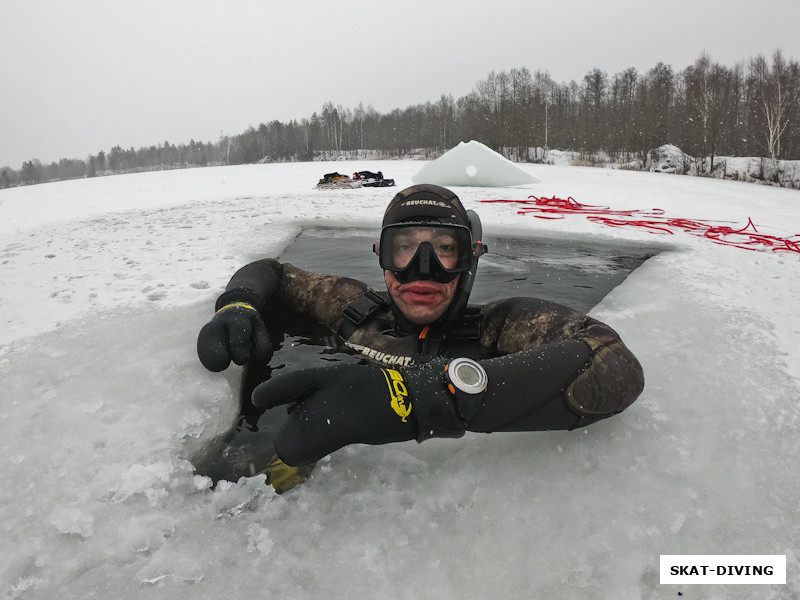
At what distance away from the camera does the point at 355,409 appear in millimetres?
1256

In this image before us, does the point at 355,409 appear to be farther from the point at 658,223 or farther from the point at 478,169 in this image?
the point at 478,169

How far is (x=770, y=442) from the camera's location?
152cm

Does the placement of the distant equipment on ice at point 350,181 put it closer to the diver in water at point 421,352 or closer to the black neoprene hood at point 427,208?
the diver in water at point 421,352

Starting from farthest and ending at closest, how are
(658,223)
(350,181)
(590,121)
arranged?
(590,121) < (350,181) < (658,223)

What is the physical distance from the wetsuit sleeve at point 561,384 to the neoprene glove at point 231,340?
1.07 m

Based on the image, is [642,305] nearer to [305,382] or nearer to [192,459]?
[305,382]

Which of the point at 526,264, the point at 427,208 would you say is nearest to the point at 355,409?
the point at 427,208

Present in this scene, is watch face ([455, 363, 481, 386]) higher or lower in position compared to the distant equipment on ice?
lower

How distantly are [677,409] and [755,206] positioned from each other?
8.31m

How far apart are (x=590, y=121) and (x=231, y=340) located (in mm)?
39568

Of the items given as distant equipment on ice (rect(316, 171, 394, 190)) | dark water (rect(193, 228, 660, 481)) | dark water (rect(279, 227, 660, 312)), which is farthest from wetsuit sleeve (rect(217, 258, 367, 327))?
distant equipment on ice (rect(316, 171, 394, 190))

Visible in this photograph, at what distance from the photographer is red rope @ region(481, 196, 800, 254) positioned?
4.54m

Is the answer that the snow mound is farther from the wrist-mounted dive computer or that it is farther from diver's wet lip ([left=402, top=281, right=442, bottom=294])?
the wrist-mounted dive computer

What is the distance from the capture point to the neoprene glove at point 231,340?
1.95m
